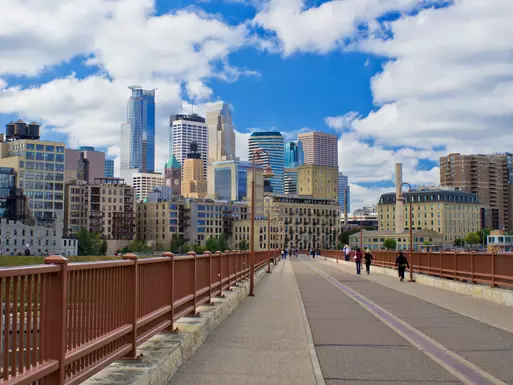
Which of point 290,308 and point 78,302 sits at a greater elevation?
point 78,302

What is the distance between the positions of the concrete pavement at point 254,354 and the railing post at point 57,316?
3.28m

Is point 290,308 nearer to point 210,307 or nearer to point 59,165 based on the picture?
point 210,307

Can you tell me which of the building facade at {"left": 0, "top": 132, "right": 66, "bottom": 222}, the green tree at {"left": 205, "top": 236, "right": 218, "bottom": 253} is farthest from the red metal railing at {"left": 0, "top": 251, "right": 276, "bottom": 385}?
the building facade at {"left": 0, "top": 132, "right": 66, "bottom": 222}

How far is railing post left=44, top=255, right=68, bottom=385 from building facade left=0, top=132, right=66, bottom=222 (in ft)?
571

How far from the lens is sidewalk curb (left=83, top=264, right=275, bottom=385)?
7309mm

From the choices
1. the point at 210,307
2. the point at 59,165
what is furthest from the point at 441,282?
the point at 59,165

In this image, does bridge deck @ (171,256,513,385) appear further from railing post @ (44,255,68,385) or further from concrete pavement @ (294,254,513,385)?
railing post @ (44,255,68,385)

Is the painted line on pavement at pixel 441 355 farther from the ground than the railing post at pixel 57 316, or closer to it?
closer to it

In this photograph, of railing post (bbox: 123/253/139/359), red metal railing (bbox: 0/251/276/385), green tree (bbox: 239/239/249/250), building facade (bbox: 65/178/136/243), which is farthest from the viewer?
building facade (bbox: 65/178/136/243)

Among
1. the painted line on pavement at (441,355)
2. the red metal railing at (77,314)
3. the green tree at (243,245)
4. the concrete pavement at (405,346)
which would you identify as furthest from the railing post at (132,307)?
the green tree at (243,245)

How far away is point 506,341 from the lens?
13.0 metres

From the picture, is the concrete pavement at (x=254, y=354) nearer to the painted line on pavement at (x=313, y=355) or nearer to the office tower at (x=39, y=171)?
the painted line on pavement at (x=313, y=355)

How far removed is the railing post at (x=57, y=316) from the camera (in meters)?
5.69

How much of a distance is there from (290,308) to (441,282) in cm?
1214
